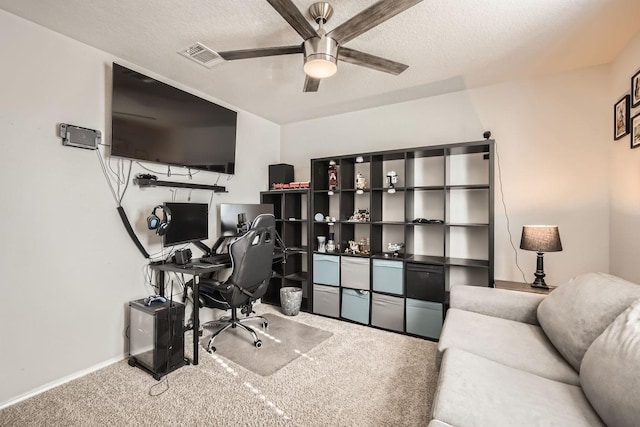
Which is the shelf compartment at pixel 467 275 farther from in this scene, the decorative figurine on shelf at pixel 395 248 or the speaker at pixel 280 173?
the speaker at pixel 280 173

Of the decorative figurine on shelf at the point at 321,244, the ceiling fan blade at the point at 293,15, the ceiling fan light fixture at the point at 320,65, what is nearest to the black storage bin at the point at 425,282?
the decorative figurine on shelf at the point at 321,244

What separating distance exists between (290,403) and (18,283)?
2.03m

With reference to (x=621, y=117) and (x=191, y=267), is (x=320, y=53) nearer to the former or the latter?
(x=191, y=267)

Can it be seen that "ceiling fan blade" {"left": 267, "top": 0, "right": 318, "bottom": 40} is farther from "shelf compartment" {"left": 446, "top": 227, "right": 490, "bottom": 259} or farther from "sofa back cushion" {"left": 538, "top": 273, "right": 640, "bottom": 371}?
"shelf compartment" {"left": 446, "top": 227, "right": 490, "bottom": 259}

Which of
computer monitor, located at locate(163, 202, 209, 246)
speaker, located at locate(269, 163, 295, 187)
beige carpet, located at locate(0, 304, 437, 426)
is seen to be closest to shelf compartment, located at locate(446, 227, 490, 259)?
beige carpet, located at locate(0, 304, 437, 426)

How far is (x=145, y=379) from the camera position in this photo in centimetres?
214

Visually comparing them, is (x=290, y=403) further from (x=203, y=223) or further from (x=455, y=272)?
(x=455, y=272)

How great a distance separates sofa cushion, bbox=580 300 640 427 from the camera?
37.7 inches

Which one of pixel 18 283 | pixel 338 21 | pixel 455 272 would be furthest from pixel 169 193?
pixel 455 272

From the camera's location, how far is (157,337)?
7.10 feet

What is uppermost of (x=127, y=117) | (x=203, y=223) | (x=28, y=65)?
(x=28, y=65)

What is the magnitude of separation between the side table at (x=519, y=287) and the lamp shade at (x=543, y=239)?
0.35m

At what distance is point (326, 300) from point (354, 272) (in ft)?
1.75

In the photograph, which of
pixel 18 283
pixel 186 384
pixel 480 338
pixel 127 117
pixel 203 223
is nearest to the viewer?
pixel 480 338
